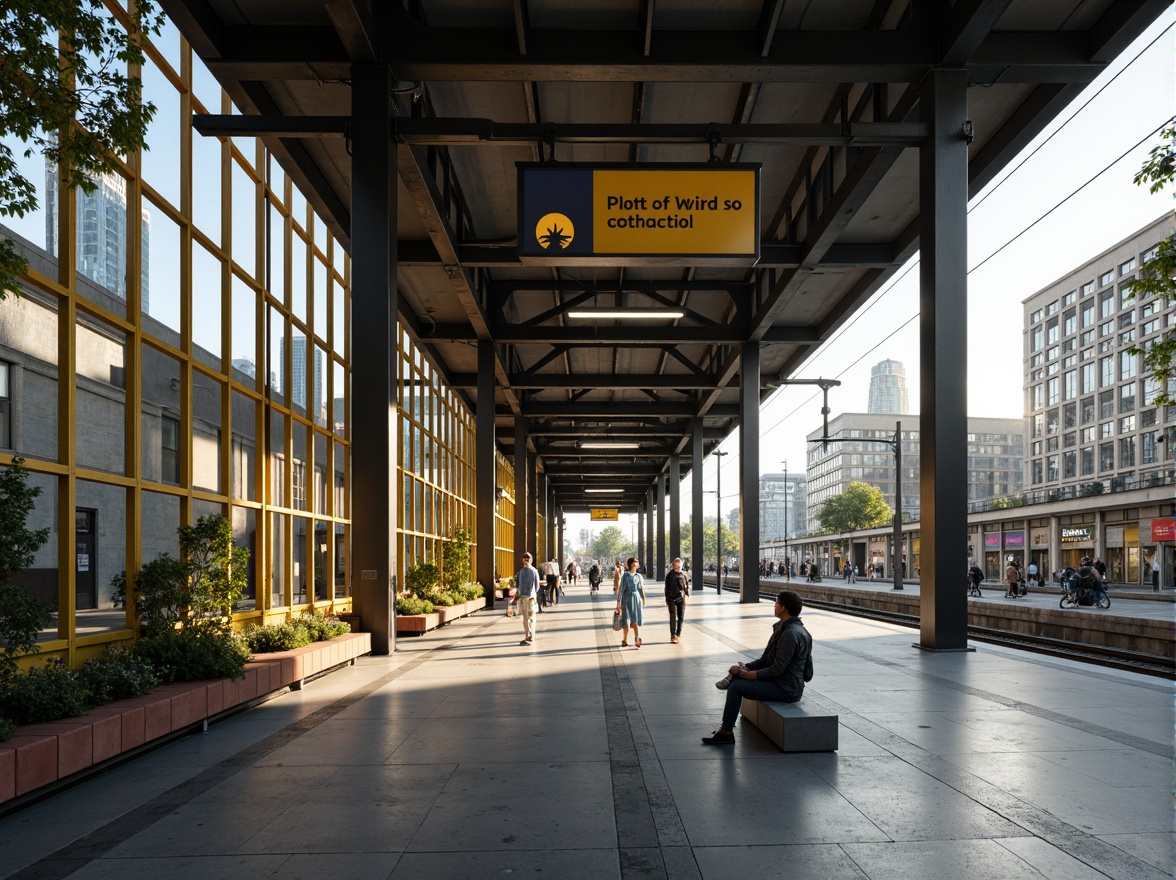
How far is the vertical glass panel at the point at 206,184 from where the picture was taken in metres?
13.6

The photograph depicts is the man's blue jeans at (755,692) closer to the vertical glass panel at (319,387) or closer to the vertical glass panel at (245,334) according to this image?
the vertical glass panel at (245,334)

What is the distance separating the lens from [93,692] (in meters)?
8.30

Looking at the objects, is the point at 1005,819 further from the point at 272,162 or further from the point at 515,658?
the point at 272,162

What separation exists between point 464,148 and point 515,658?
397 inches

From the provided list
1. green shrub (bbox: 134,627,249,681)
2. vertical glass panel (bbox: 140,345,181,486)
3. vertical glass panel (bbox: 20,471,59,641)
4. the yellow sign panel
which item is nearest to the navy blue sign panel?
the yellow sign panel

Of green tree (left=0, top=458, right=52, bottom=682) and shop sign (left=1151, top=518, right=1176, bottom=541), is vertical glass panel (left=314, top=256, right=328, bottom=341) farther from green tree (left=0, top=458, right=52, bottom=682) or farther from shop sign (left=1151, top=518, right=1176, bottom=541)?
shop sign (left=1151, top=518, right=1176, bottom=541)

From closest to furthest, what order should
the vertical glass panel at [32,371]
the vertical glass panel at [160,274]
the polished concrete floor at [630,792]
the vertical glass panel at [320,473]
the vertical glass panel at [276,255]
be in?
the polished concrete floor at [630,792], the vertical glass panel at [32,371], the vertical glass panel at [160,274], the vertical glass panel at [276,255], the vertical glass panel at [320,473]

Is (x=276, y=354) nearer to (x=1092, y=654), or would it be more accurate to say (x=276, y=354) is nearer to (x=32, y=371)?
(x=32, y=371)

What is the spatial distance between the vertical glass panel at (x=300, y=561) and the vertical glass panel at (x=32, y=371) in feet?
25.2

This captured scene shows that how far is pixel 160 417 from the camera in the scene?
1197 centimetres

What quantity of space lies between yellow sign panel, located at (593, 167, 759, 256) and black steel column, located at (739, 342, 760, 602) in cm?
1698

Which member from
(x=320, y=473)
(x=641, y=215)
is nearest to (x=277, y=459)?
(x=320, y=473)

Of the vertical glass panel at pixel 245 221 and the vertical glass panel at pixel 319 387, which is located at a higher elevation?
the vertical glass panel at pixel 245 221

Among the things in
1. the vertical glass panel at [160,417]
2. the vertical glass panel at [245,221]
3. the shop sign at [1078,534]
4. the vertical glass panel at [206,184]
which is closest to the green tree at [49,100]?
the vertical glass panel at [160,417]
